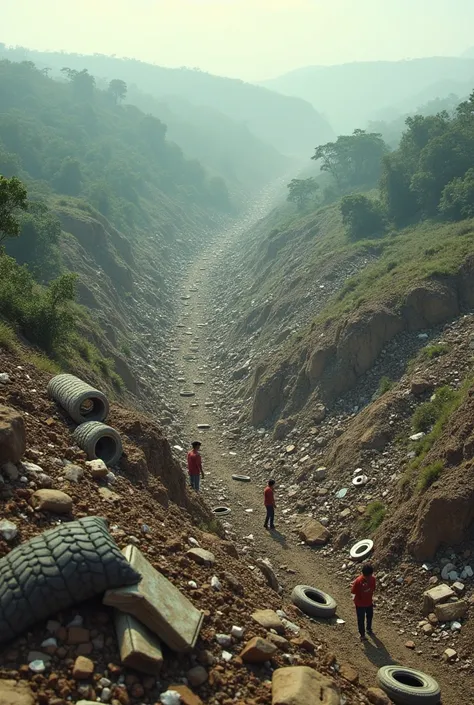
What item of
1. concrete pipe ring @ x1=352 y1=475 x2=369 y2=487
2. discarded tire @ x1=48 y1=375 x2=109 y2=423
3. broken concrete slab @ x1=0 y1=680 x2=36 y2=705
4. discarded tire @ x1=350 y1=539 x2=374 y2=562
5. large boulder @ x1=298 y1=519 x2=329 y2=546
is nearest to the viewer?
broken concrete slab @ x1=0 y1=680 x2=36 y2=705

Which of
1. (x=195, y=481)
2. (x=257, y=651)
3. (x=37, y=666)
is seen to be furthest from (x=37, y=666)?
(x=195, y=481)

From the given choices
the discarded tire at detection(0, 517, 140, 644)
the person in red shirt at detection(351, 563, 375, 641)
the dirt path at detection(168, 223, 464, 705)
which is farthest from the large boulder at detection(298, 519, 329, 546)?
the discarded tire at detection(0, 517, 140, 644)

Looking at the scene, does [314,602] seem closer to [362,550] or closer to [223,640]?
[362,550]

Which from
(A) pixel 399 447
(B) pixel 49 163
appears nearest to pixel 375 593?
(A) pixel 399 447

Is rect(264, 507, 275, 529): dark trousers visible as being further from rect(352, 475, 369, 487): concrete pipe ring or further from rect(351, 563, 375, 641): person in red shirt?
rect(351, 563, 375, 641): person in red shirt

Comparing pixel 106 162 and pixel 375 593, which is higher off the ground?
pixel 106 162

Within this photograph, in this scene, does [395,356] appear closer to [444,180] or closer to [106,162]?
[444,180]

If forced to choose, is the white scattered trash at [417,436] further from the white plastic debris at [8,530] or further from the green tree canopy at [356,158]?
the green tree canopy at [356,158]
